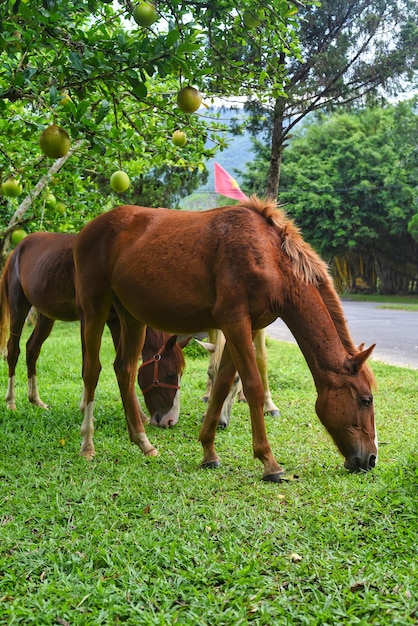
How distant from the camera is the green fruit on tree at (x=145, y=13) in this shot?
3.26 m

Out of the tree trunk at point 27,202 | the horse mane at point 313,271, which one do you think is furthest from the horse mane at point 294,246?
the tree trunk at point 27,202

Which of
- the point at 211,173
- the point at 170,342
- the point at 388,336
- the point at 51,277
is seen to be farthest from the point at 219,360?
the point at 211,173

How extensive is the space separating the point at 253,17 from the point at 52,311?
3.51 metres

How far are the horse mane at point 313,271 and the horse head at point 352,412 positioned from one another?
0.11 m

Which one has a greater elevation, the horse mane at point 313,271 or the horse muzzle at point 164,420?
the horse mane at point 313,271

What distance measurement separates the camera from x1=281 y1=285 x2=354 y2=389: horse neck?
404 cm

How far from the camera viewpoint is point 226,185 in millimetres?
10508

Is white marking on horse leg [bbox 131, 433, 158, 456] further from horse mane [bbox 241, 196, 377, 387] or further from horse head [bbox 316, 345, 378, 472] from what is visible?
horse mane [bbox 241, 196, 377, 387]

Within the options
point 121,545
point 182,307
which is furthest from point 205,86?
point 121,545

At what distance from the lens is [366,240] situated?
116ft

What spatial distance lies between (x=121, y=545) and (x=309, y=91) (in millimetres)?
8727

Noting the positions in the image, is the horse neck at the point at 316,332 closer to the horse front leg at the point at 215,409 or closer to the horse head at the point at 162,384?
the horse front leg at the point at 215,409

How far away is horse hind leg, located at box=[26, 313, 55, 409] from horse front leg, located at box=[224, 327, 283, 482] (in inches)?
A: 131

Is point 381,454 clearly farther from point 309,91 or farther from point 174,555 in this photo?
point 309,91
